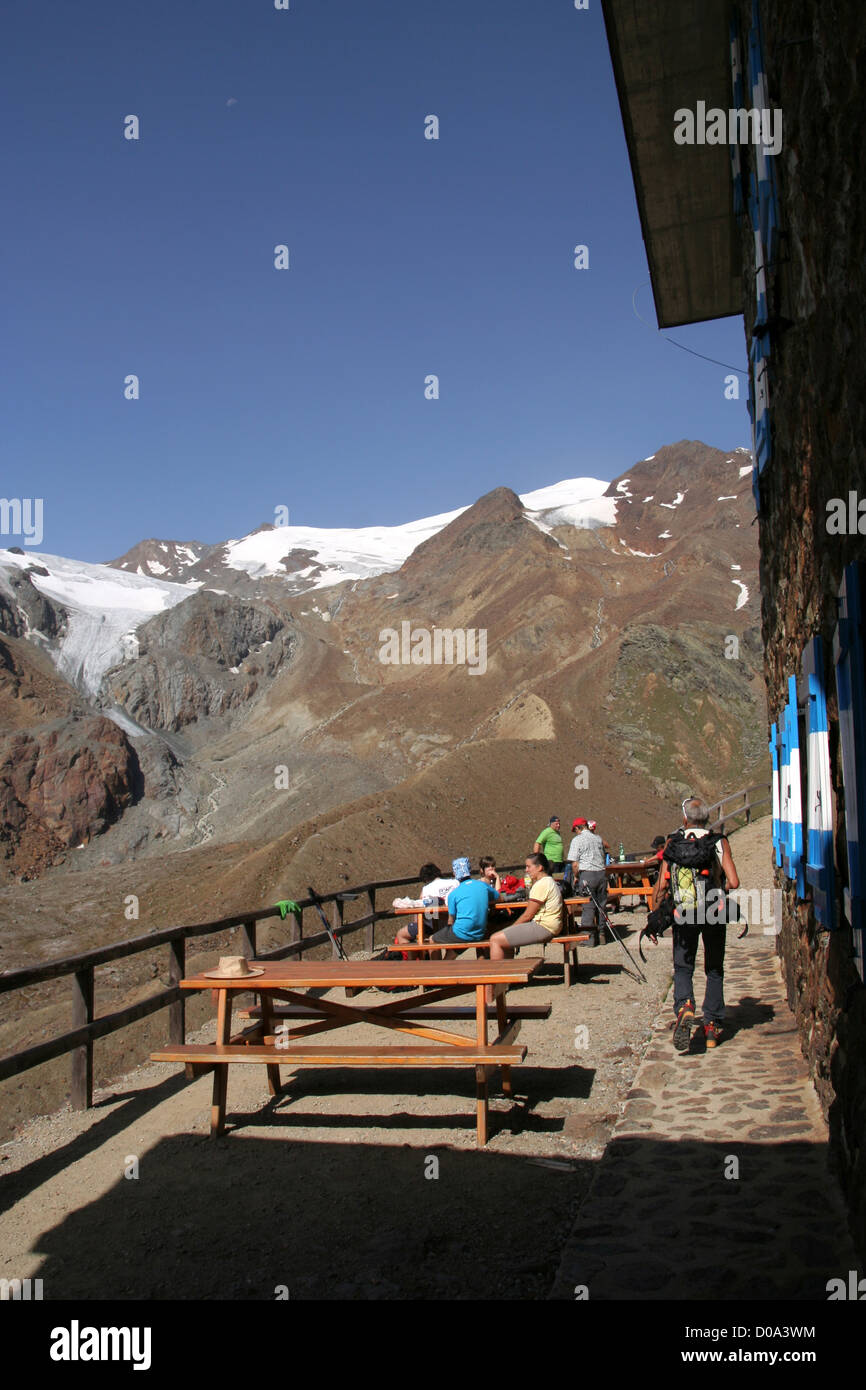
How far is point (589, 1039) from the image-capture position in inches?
284

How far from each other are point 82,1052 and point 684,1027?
3898 millimetres

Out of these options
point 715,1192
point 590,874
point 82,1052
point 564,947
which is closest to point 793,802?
point 715,1192

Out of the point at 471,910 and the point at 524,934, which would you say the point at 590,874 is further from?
the point at 524,934

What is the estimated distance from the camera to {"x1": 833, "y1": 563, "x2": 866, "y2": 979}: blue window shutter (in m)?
3.01

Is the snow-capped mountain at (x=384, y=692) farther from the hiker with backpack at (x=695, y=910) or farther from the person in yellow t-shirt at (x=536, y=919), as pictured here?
the hiker with backpack at (x=695, y=910)

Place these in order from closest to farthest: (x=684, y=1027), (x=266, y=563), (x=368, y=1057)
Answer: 1. (x=368, y=1057)
2. (x=684, y=1027)
3. (x=266, y=563)

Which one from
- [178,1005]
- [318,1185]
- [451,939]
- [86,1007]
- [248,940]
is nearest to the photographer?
[318,1185]

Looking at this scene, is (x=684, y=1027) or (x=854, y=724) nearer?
(x=854, y=724)

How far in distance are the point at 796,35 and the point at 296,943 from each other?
26.9 feet

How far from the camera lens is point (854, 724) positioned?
309cm

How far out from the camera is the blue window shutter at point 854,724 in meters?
3.01

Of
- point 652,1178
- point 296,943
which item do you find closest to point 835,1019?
point 652,1178
